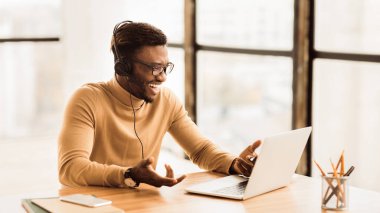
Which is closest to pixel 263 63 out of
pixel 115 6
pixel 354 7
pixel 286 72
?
pixel 286 72

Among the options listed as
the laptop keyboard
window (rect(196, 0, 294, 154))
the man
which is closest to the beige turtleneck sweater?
the man

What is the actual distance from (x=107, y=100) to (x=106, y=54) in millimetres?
3099

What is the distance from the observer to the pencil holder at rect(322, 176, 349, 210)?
6.73ft

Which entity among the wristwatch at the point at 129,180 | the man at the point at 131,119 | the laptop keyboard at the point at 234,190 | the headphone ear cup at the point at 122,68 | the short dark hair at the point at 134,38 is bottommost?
the laptop keyboard at the point at 234,190

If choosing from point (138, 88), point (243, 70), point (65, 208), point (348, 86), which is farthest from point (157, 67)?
point (243, 70)

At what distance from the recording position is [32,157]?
219 inches

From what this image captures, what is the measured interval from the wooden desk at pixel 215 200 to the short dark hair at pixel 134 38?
1.89 feet

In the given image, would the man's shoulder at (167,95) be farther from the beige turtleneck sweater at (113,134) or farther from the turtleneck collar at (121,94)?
the turtleneck collar at (121,94)

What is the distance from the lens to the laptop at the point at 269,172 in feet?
7.00

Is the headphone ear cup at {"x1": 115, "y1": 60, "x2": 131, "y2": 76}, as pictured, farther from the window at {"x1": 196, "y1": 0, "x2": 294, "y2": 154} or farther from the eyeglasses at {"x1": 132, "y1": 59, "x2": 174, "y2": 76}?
the window at {"x1": 196, "y1": 0, "x2": 294, "y2": 154}

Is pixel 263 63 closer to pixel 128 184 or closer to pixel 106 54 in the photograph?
pixel 106 54

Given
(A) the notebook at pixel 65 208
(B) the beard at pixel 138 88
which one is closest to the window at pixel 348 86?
(B) the beard at pixel 138 88

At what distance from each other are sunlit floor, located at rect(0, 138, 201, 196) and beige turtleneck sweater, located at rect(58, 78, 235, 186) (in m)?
1.90

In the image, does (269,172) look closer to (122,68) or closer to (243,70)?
(122,68)
